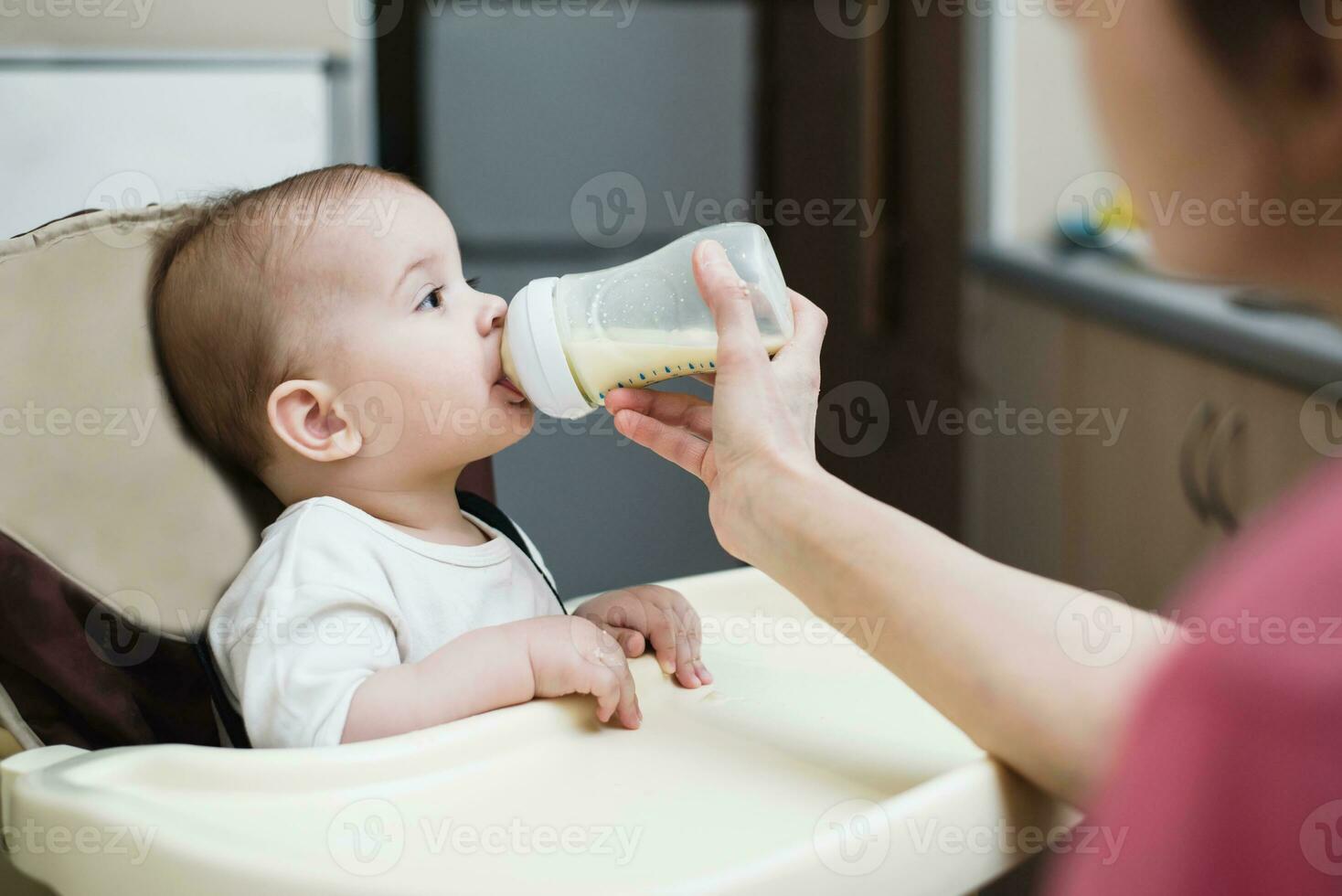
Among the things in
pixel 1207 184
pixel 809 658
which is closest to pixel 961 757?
pixel 809 658

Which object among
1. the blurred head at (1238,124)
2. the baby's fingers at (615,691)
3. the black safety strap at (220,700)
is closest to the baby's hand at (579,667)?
the baby's fingers at (615,691)

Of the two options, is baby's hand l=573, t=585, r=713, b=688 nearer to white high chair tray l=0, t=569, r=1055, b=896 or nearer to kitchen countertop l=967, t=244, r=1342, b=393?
white high chair tray l=0, t=569, r=1055, b=896

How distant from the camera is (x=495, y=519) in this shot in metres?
1.02

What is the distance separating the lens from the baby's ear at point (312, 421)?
2.83ft

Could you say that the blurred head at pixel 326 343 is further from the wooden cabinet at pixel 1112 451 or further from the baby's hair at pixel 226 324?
the wooden cabinet at pixel 1112 451

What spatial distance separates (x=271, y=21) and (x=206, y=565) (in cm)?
105

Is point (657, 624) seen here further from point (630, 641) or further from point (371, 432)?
point (371, 432)

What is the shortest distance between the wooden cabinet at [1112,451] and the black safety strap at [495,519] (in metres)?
0.97

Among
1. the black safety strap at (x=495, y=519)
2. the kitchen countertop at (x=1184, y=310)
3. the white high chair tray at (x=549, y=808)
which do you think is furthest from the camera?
the kitchen countertop at (x=1184, y=310)

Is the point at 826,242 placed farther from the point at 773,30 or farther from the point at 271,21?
the point at 271,21

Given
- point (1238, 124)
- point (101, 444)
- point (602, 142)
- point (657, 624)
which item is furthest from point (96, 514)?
point (602, 142)

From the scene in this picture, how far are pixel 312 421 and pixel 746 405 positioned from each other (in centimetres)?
34

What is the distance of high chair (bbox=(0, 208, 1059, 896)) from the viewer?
23.9 inches

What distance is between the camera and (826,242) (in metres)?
2.65
